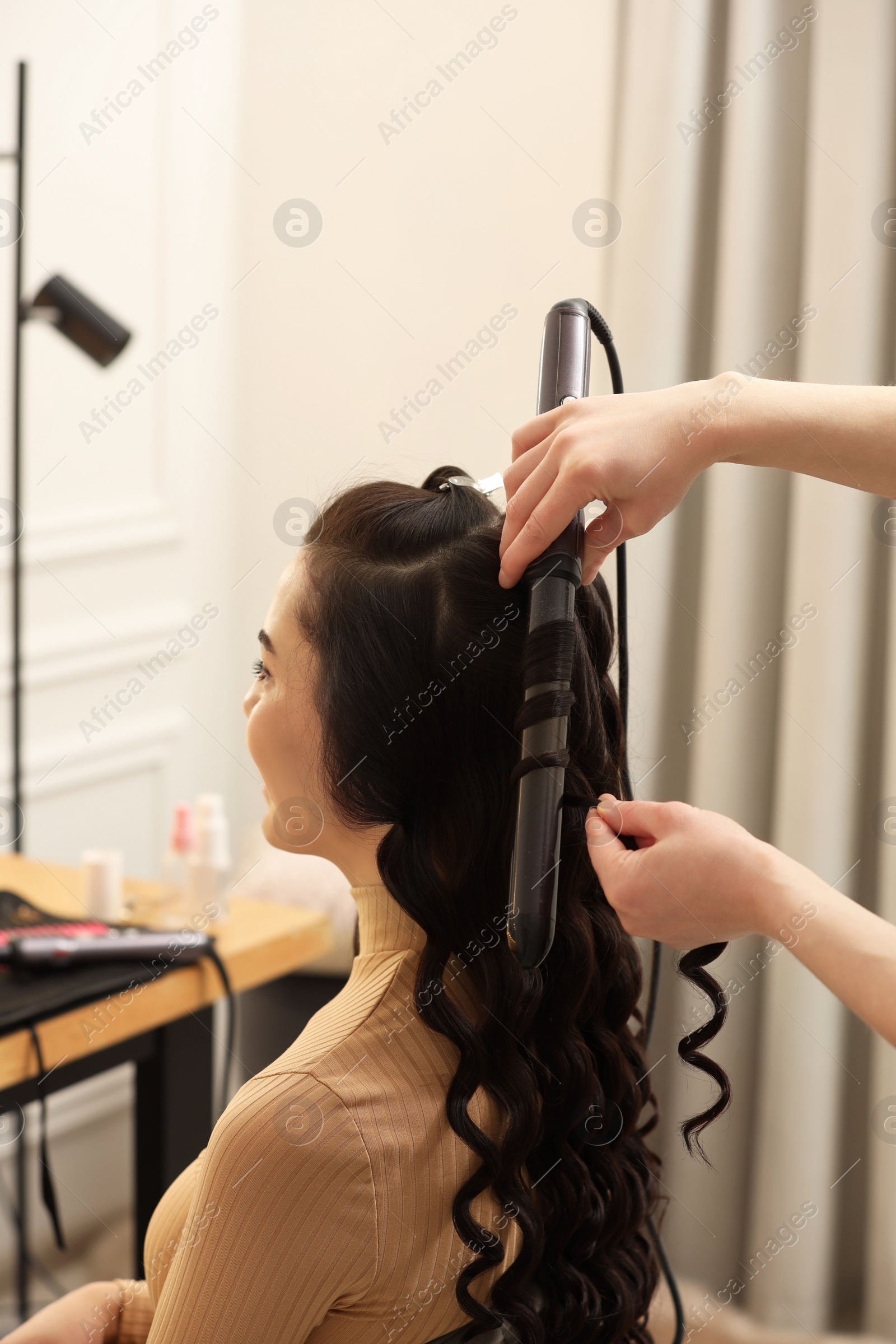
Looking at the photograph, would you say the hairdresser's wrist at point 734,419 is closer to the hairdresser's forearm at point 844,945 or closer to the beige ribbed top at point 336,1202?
the hairdresser's forearm at point 844,945

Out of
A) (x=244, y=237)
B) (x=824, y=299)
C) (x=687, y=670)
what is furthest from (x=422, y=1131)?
(x=244, y=237)

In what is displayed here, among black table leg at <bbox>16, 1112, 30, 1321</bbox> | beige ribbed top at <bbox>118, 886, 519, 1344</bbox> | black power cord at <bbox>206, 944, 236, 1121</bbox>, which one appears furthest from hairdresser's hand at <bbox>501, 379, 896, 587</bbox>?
black table leg at <bbox>16, 1112, 30, 1321</bbox>

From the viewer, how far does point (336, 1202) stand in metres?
0.71

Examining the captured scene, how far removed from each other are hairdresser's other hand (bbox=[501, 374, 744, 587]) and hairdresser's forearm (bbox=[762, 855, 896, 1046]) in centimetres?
25

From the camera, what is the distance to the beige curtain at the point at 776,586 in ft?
5.78

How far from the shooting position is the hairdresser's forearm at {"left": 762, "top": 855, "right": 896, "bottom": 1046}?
52 cm

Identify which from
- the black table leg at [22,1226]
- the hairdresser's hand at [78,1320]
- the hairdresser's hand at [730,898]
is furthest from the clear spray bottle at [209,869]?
the hairdresser's hand at [730,898]

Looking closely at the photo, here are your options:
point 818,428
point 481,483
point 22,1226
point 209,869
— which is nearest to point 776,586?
point 209,869

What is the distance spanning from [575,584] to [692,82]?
1441mm

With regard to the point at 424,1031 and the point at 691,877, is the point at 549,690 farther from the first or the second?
the point at 424,1031

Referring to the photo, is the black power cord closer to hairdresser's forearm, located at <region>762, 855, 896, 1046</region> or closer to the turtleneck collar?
the turtleneck collar

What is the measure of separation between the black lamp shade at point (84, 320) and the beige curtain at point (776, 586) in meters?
0.79

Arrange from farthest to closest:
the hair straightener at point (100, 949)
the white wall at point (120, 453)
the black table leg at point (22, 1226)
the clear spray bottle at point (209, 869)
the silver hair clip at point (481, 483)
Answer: the white wall at point (120, 453)
the black table leg at point (22, 1226)
the clear spray bottle at point (209, 869)
the hair straightener at point (100, 949)
the silver hair clip at point (481, 483)

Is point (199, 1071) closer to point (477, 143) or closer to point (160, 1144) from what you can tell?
point (160, 1144)
